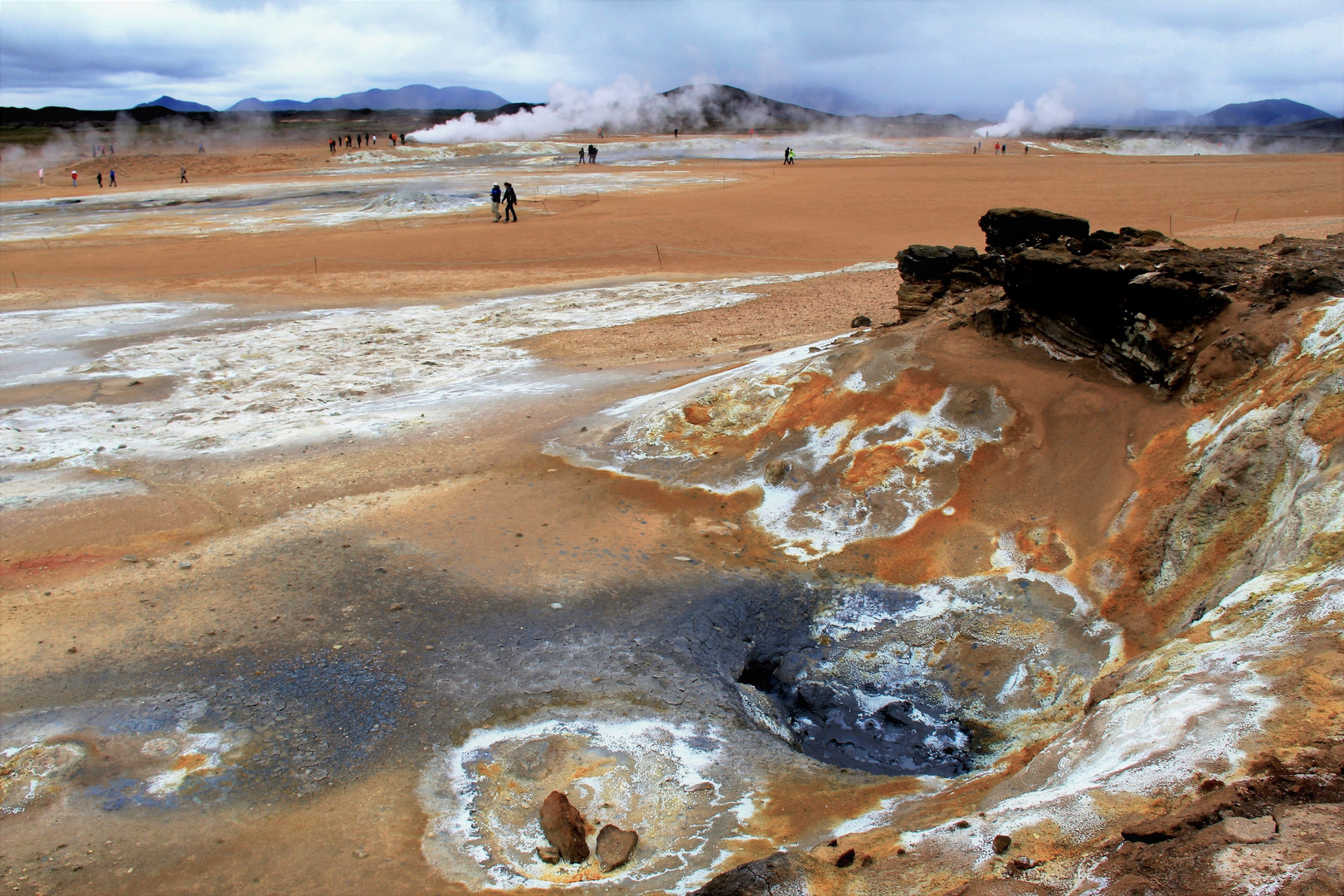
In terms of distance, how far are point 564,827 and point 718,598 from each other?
8.93ft

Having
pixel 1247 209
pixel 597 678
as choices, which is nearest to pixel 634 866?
pixel 597 678

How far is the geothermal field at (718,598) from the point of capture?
4141 mm

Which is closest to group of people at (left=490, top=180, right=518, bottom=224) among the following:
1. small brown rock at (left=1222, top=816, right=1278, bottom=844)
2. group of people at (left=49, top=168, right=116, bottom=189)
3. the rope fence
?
the rope fence

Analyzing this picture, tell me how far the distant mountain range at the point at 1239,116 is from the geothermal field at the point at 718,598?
265 feet

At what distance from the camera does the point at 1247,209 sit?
23.2m

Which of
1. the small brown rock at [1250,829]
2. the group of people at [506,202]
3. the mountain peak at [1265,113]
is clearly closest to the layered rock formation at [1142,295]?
the small brown rock at [1250,829]

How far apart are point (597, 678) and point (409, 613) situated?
1.67 metres

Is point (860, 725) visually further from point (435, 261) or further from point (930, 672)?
point (435, 261)

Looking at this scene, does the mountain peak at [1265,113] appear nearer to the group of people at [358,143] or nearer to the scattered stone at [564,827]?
the group of people at [358,143]

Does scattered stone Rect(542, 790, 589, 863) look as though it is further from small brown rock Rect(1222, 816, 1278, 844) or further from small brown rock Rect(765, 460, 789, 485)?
small brown rock Rect(765, 460, 789, 485)

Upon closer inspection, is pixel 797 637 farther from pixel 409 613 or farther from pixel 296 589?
pixel 296 589

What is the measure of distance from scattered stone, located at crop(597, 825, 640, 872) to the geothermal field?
0.07 ft

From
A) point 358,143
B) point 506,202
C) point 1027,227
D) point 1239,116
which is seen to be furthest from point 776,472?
point 1239,116

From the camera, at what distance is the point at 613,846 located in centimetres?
451
